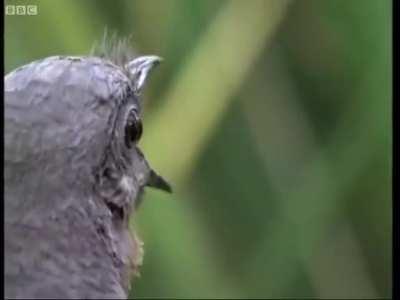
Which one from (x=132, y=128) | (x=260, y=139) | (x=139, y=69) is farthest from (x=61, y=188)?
(x=260, y=139)

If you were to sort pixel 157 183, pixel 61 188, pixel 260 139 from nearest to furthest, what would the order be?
pixel 61 188 < pixel 157 183 < pixel 260 139

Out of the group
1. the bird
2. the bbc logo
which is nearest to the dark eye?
the bird

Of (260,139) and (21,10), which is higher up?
(21,10)

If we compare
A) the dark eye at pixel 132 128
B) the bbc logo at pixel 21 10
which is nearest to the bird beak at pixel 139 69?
the dark eye at pixel 132 128

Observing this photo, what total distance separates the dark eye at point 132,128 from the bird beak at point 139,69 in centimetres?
5

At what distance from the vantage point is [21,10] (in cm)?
166

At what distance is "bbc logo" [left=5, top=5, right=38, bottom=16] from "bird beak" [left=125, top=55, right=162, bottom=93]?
16 cm

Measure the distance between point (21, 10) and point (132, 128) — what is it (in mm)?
257

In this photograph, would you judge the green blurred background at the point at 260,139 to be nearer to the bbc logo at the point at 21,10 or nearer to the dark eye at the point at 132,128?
the bbc logo at the point at 21,10

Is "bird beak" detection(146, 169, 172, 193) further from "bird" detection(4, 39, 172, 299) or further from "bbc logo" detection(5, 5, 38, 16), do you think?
"bbc logo" detection(5, 5, 38, 16)

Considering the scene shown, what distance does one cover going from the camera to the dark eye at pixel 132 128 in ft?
4.88

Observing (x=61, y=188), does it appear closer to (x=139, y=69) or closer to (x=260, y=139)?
(x=139, y=69)

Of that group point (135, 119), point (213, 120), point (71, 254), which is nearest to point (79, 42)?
point (213, 120)

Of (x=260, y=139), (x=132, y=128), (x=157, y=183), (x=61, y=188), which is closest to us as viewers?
(x=61, y=188)
